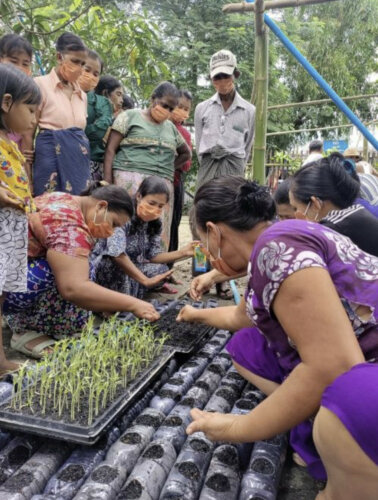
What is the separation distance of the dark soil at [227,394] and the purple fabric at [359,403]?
A: 909 mm

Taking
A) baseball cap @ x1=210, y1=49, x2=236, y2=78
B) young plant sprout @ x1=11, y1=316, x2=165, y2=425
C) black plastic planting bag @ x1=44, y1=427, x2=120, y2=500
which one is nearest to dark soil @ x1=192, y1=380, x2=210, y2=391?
young plant sprout @ x1=11, y1=316, x2=165, y2=425

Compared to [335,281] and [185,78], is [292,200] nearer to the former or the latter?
[335,281]

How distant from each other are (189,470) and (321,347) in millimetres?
660

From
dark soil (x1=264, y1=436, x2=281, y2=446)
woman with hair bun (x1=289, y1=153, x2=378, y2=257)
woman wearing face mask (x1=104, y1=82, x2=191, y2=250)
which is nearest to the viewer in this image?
dark soil (x1=264, y1=436, x2=281, y2=446)

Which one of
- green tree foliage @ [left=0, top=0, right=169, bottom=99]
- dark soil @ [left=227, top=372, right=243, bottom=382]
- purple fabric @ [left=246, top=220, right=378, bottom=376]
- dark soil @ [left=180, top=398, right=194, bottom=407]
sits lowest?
dark soil @ [left=227, top=372, right=243, bottom=382]

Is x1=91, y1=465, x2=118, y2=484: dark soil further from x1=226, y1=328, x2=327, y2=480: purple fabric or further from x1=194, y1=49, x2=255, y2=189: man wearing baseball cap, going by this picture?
x1=194, y1=49, x2=255, y2=189: man wearing baseball cap

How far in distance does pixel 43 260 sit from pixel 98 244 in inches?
25.8

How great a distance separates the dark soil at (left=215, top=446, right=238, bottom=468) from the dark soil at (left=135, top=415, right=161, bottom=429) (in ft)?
0.90

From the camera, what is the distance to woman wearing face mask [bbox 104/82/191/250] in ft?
12.7

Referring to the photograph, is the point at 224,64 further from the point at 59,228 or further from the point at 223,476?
the point at 223,476

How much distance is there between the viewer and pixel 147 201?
3385mm

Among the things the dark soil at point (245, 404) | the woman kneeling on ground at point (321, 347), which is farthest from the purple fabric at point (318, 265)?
the dark soil at point (245, 404)

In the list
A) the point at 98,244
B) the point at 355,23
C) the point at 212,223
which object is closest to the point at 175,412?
the point at 212,223

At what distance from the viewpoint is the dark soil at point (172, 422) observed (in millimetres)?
1763
